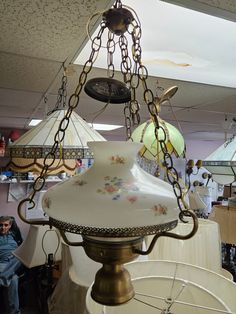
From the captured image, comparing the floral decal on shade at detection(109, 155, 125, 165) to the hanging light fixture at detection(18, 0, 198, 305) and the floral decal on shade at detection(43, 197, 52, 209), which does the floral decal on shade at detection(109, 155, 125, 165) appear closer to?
the hanging light fixture at detection(18, 0, 198, 305)

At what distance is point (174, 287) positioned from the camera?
2.14 ft

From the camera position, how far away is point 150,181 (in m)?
0.39

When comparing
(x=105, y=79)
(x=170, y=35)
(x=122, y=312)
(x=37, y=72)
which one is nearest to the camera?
(x=105, y=79)

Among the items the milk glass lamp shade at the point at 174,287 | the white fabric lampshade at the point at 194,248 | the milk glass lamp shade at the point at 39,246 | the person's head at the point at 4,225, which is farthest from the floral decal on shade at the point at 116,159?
the person's head at the point at 4,225

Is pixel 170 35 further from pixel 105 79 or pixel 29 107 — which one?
pixel 29 107

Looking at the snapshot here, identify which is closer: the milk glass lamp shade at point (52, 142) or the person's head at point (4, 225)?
the milk glass lamp shade at point (52, 142)

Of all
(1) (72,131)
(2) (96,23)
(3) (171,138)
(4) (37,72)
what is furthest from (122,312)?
(4) (37,72)

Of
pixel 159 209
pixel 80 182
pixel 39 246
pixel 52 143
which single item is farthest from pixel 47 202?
pixel 39 246

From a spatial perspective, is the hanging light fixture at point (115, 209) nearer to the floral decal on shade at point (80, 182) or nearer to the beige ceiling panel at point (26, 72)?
the floral decal on shade at point (80, 182)

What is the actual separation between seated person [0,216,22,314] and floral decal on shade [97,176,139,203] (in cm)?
335

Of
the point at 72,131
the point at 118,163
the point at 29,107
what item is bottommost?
the point at 118,163

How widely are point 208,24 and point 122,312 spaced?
100 cm

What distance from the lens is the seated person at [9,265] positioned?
3014 millimetres

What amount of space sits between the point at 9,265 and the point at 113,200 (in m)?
3.60
